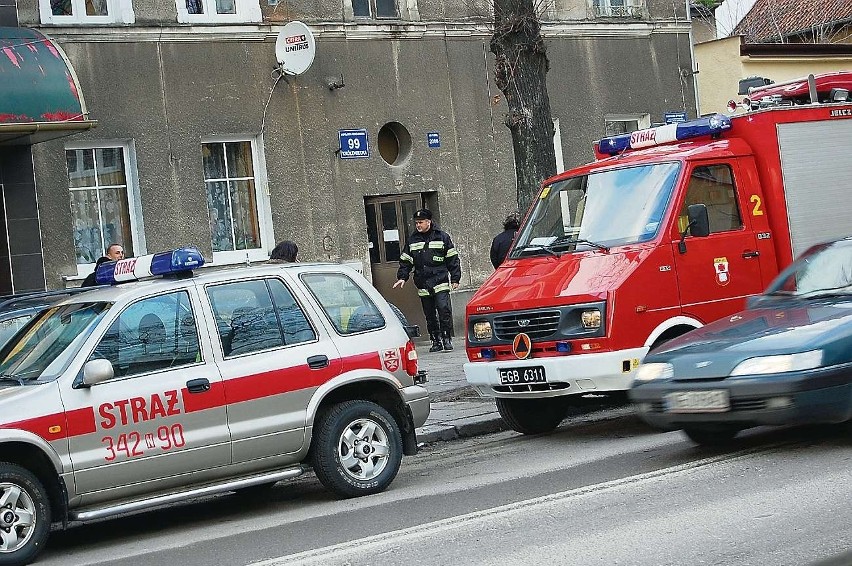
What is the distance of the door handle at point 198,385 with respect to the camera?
28.2ft

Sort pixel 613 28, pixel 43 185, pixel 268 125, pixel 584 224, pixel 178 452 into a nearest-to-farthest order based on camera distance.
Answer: pixel 178 452 → pixel 584 224 → pixel 43 185 → pixel 268 125 → pixel 613 28

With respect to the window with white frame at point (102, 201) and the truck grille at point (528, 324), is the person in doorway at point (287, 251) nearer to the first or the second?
the truck grille at point (528, 324)

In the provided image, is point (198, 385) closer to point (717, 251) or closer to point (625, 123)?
point (717, 251)

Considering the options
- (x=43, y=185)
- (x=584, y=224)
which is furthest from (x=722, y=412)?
(x=43, y=185)

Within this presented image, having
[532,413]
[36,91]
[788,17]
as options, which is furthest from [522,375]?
[788,17]

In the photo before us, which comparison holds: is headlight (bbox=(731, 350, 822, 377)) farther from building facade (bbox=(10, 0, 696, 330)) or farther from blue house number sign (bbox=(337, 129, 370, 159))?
blue house number sign (bbox=(337, 129, 370, 159))

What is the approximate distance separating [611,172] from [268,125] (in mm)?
8241

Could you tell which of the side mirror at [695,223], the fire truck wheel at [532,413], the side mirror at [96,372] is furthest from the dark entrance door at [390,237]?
the side mirror at [96,372]

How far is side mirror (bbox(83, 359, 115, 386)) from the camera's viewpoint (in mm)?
8141

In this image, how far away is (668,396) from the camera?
9.05 m

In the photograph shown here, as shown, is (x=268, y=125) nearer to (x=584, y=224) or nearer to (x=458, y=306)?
(x=458, y=306)

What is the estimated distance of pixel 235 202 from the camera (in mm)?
19062

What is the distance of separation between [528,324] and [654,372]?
1.89 m

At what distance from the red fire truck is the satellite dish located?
6.94 m
